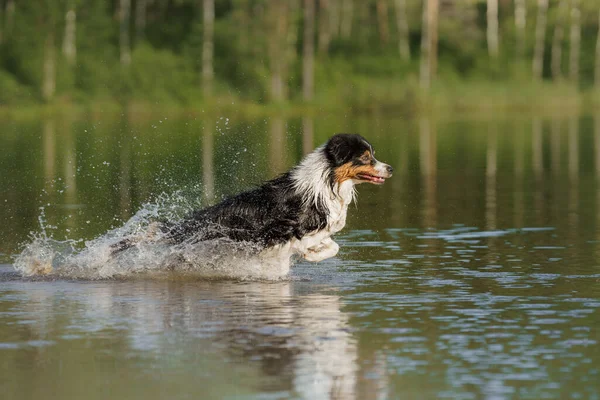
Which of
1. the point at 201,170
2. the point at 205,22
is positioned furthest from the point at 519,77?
the point at 201,170

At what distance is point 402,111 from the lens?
5822 centimetres

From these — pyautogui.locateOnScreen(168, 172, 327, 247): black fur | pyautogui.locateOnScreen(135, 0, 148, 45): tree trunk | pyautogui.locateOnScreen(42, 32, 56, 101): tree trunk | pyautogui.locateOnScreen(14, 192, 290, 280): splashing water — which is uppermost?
pyautogui.locateOnScreen(135, 0, 148, 45): tree trunk

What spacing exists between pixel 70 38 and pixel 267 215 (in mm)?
48836

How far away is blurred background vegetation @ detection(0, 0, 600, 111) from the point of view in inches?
2306

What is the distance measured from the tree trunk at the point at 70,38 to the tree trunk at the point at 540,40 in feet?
85.8

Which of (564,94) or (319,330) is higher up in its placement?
(564,94)

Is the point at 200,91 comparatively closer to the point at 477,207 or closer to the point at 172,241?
the point at 477,207

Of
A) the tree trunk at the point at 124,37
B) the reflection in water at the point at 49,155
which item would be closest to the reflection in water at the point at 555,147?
the reflection in water at the point at 49,155

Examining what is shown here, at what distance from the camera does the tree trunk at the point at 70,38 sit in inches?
2347

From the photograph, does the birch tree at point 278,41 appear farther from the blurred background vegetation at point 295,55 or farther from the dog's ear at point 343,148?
the dog's ear at point 343,148

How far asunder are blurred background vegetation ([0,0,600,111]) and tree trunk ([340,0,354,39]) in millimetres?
84

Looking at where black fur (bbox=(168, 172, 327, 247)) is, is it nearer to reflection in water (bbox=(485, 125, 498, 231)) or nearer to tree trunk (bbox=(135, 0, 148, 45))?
reflection in water (bbox=(485, 125, 498, 231))

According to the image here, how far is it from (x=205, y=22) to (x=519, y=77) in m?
18.2

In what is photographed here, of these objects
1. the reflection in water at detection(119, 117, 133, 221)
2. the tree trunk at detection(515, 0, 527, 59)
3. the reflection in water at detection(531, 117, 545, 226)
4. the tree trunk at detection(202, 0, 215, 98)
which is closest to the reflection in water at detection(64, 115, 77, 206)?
the reflection in water at detection(119, 117, 133, 221)
